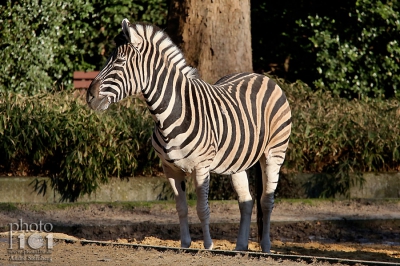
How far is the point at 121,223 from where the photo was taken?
29.9 ft

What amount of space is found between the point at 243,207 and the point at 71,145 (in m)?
3.15

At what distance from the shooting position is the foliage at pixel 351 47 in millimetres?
14375

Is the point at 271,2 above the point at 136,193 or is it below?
above

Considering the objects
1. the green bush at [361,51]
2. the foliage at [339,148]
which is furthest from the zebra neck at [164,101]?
the green bush at [361,51]

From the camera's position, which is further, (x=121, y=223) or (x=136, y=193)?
(x=136, y=193)

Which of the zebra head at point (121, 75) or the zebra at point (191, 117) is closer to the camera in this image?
the zebra head at point (121, 75)

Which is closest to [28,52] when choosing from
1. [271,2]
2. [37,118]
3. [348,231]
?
[37,118]

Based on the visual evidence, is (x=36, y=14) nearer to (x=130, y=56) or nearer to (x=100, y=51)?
(x=100, y=51)

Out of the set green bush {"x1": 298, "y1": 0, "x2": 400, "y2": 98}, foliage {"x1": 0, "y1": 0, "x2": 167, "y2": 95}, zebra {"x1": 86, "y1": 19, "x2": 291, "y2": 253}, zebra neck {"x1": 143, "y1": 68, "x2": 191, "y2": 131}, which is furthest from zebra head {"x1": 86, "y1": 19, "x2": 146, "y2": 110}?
green bush {"x1": 298, "y1": 0, "x2": 400, "y2": 98}

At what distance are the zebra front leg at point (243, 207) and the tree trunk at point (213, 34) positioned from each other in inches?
158

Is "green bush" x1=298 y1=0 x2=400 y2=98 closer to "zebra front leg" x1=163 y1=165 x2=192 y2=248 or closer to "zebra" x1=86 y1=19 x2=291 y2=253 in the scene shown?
"zebra" x1=86 y1=19 x2=291 y2=253

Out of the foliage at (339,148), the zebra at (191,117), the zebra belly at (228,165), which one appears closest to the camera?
the zebra at (191,117)

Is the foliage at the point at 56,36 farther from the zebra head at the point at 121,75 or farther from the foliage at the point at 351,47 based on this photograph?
the zebra head at the point at 121,75

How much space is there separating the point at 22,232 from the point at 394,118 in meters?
6.24
